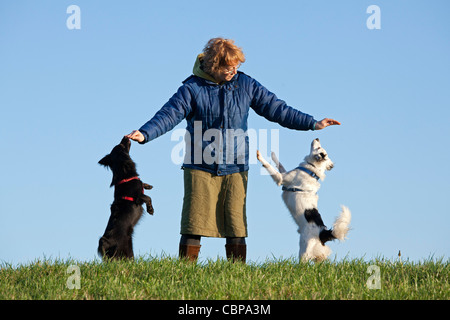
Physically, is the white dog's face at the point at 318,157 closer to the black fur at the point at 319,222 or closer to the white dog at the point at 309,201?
the white dog at the point at 309,201

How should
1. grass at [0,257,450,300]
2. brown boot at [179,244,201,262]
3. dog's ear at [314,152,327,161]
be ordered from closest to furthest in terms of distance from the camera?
grass at [0,257,450,300]
brown boot at [179,244,201,262]
dog's ear at [314,152,327,161]

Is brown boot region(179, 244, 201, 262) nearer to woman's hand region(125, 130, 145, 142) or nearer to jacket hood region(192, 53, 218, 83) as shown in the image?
woman's hand region(125, 130, 145, 142)

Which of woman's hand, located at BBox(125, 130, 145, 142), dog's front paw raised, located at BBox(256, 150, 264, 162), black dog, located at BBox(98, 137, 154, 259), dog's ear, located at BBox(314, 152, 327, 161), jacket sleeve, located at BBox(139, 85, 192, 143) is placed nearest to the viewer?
woman's hand, located at BBox(125, 130, 145, 142)

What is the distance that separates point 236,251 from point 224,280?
1.35 metres

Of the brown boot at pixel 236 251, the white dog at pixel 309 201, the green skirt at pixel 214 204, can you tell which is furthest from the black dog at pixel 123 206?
the white dog at pixel 309 201

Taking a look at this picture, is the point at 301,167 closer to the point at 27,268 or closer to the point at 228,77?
the point at 228,77

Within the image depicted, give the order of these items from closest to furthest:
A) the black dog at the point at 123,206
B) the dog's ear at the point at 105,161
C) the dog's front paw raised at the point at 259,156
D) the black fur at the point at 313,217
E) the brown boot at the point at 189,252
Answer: the brown boot at the point at 189,252, the black dog at the point at 123,206, the dog's ear at the point at 105,161, the dog's front paw raised at the point at 259,156, the black fur at the point at 313,217

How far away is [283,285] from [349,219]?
262cm

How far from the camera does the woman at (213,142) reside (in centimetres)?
705

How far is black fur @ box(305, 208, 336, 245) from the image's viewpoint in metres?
8.14

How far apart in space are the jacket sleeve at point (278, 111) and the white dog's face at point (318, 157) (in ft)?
4.00

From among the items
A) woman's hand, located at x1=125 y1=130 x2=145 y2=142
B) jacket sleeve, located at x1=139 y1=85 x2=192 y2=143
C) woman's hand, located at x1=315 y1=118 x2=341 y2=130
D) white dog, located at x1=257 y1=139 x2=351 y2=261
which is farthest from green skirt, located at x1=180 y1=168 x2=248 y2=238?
woman's hand, located at x1=315 y1=118 x2=341 y2=130
